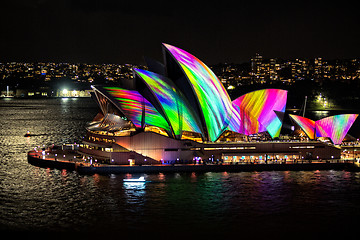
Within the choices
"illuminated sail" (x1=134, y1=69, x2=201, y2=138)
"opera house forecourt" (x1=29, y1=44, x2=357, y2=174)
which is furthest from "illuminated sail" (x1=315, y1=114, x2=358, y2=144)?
"illuminated sail" (x1=134, y1=69, x2=201, y2=138)

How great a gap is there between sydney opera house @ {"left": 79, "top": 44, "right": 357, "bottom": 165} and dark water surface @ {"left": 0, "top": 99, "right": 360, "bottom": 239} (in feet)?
10.0

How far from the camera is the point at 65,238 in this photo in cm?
2702

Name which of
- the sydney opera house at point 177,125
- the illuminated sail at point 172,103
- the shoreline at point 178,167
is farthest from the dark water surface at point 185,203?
the illuminated sail at point 172,103

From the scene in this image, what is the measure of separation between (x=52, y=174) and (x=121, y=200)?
36.5ft

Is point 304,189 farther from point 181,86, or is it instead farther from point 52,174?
point 52,174

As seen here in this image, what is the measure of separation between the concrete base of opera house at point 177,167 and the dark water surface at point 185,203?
993 millimetres

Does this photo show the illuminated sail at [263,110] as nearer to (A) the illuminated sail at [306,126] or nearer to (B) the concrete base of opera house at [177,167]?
(A) the illuminated sail at [306,126]

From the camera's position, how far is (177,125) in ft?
150

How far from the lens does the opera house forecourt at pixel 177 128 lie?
44487 mm

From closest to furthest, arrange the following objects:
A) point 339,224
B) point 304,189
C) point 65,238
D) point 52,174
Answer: point 65,238, point 339,224, point 304,189, point 52,174

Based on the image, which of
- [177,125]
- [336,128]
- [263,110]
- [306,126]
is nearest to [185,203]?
[177,125]

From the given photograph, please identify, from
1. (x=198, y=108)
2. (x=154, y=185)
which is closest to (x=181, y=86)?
(x=198, y=108)

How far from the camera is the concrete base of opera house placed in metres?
42.9

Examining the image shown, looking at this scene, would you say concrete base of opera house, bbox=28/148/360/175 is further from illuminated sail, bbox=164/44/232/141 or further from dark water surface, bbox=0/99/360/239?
illuminated sail, bbox=164/44/232/141
